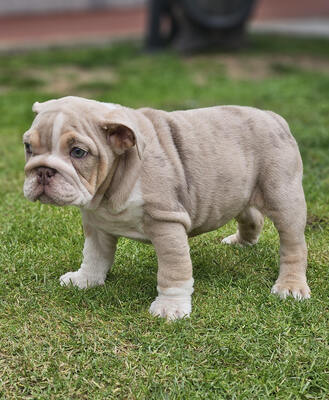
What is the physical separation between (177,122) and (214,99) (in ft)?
17.8

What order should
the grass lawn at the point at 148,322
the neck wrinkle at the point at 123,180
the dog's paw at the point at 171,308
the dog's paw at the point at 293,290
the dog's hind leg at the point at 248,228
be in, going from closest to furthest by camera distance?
the grass lawn at the point at 148,322 < the neck wrinkle at the point at 123,180 < the dog's paw at the point at 171,308 < the dog's paw at the point at 293,290 < the dog's hind leg at the point at 248,228

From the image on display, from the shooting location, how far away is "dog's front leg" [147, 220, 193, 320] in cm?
306

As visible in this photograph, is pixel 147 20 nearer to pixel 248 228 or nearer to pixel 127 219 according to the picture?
pixel 248 228

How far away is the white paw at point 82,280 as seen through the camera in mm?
3448

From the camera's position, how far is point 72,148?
2.80m

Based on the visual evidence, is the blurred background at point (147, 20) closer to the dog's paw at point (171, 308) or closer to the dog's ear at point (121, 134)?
the dog's ear at point (121, 134)

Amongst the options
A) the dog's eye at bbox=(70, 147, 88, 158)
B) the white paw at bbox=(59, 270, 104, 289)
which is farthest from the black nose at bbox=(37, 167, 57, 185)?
the white paw at bbox=(59, 270, 104, 289)

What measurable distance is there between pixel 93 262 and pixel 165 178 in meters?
0.78

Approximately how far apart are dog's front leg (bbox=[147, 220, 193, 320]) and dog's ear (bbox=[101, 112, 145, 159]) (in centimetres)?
43

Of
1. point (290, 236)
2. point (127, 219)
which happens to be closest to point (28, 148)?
point (127, 219)

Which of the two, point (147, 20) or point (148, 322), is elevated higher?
point (148, 322)

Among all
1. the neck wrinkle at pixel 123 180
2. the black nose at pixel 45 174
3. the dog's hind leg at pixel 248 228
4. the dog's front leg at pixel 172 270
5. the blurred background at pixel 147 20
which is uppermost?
the black nose at pixel 45 174

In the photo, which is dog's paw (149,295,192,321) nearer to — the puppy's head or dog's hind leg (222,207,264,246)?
the puppy's head

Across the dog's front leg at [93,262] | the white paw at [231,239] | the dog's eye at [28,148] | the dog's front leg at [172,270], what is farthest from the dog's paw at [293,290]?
the dog's eye at [28,148]
